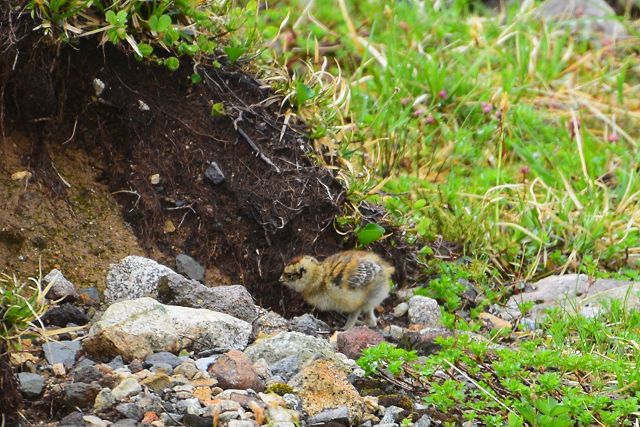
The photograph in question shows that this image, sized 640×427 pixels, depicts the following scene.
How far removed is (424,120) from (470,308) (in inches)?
96.6

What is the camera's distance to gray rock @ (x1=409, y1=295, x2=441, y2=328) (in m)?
6.25

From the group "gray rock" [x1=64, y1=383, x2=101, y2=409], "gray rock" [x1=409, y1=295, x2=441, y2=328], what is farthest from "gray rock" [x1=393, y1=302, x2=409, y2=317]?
"gray rock" [x1=64, y1=383, x2=101, y2=409]

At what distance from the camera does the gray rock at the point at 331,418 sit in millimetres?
4242

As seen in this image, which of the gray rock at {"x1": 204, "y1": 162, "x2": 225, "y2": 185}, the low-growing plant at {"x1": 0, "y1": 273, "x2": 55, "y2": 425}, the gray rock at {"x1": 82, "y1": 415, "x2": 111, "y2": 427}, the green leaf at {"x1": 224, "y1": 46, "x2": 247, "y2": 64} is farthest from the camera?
the green leaf at {"x1": 224, "y1": 46, "x2": 247, "y2": 64}

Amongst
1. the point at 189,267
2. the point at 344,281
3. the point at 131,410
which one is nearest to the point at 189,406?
the point at 131,410

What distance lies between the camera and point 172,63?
5.79 metres

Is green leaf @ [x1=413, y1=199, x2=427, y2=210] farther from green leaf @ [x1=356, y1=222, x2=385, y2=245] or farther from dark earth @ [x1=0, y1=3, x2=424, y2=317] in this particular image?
dark earth @ [x1=0, y1=3, x2=424, y2=317]

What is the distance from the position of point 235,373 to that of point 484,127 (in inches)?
187

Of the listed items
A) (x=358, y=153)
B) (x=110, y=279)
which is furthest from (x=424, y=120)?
(x=110, y=279)

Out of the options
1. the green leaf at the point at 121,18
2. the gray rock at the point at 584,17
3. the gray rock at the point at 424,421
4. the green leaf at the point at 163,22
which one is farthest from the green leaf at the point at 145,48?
the gray rock at the point at 584,17

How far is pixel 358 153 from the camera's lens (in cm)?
717

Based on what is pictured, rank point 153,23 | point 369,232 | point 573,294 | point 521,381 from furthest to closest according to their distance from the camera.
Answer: point 573,294, point 369,232, point 153,23, point 521,381

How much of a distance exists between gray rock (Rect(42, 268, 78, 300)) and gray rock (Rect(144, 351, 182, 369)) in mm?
817

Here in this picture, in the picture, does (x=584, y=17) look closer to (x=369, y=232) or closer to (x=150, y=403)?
(x=369, y=232)
